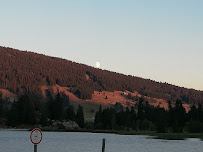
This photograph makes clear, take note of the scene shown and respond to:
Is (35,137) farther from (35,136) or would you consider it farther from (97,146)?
(97,146)

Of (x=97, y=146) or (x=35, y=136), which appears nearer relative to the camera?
(x=35, y=136)

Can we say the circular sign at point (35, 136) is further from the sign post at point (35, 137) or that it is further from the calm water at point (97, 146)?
the calm water at point (97, 146)

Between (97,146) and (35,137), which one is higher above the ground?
(35,137)

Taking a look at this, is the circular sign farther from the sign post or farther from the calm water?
the calm water

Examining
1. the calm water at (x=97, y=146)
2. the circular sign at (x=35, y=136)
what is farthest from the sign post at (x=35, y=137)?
the calm water at (x=97, y=146)

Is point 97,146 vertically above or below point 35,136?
below

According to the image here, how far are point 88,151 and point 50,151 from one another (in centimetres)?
829

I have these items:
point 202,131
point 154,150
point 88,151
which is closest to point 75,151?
A: point 88,151

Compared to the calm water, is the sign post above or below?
above

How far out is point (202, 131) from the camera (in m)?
196

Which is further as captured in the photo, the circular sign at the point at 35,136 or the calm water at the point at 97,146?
the calm water at the point at 97,146

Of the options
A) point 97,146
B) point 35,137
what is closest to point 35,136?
point 35,137

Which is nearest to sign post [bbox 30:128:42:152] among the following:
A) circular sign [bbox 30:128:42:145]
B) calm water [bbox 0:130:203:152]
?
circular sign [bbox 30:128:42:145]

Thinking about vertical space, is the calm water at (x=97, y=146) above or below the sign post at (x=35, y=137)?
below
